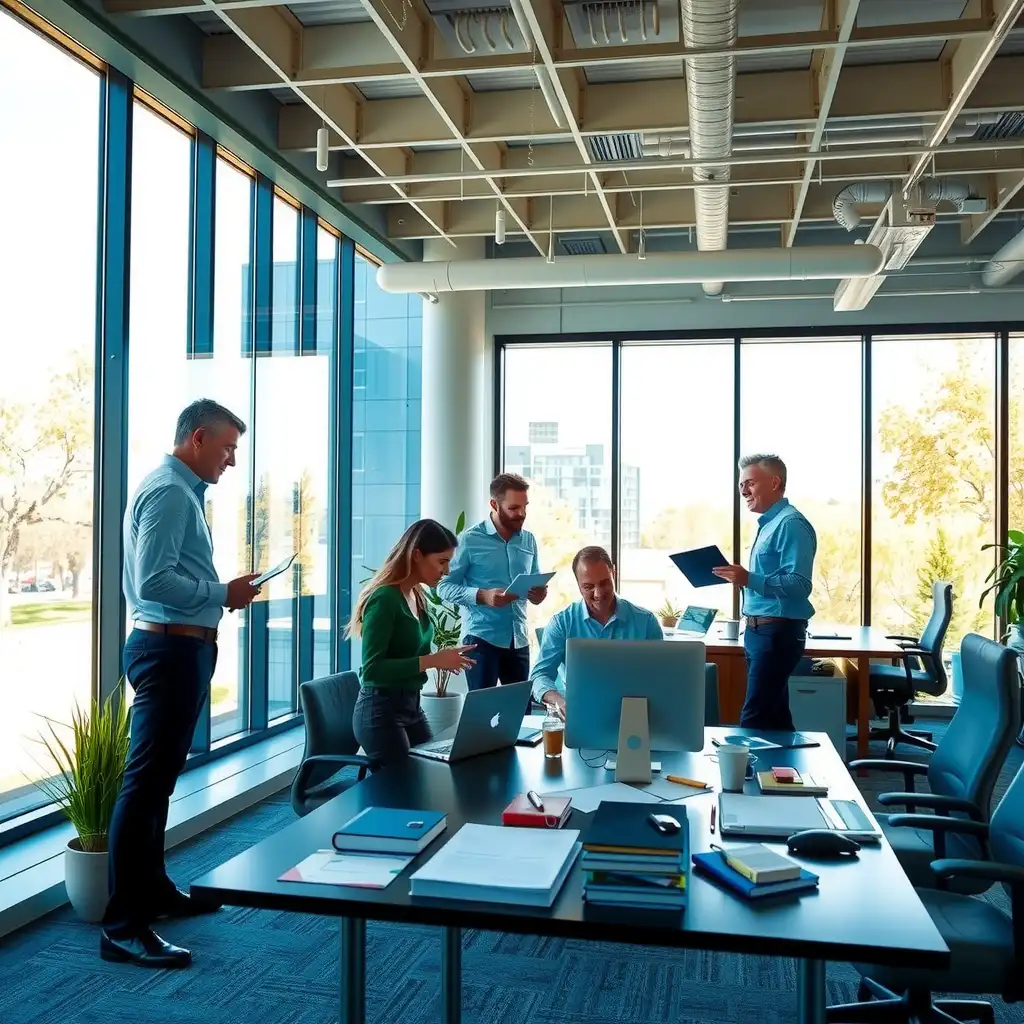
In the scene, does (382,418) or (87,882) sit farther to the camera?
(382,418)

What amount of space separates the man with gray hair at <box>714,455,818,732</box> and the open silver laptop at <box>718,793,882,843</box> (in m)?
2.25

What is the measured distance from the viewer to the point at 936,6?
15.2ft

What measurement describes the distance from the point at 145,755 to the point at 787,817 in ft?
6.89

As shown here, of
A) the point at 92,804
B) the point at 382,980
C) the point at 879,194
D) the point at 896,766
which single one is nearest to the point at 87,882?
the point at 92,804

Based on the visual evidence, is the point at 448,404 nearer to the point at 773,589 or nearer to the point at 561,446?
the point at 561,446

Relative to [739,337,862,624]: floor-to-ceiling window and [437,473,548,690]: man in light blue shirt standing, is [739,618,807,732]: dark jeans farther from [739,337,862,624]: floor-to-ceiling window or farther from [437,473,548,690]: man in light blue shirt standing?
[739,337,862,624]: floor-to-ceiling window

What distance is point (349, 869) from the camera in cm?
199

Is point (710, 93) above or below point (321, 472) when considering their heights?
above

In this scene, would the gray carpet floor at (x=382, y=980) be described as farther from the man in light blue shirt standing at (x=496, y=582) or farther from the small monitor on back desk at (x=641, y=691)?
the man in light blue shirt standing at (x=496, y=582)

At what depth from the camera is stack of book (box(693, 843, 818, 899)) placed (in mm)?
1897

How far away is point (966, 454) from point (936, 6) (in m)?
4.27

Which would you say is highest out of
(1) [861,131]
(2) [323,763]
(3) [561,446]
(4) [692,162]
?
(1) [861,131]

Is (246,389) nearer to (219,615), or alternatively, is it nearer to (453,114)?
(453,114)

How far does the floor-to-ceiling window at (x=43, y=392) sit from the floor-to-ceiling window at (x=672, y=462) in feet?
16.9
